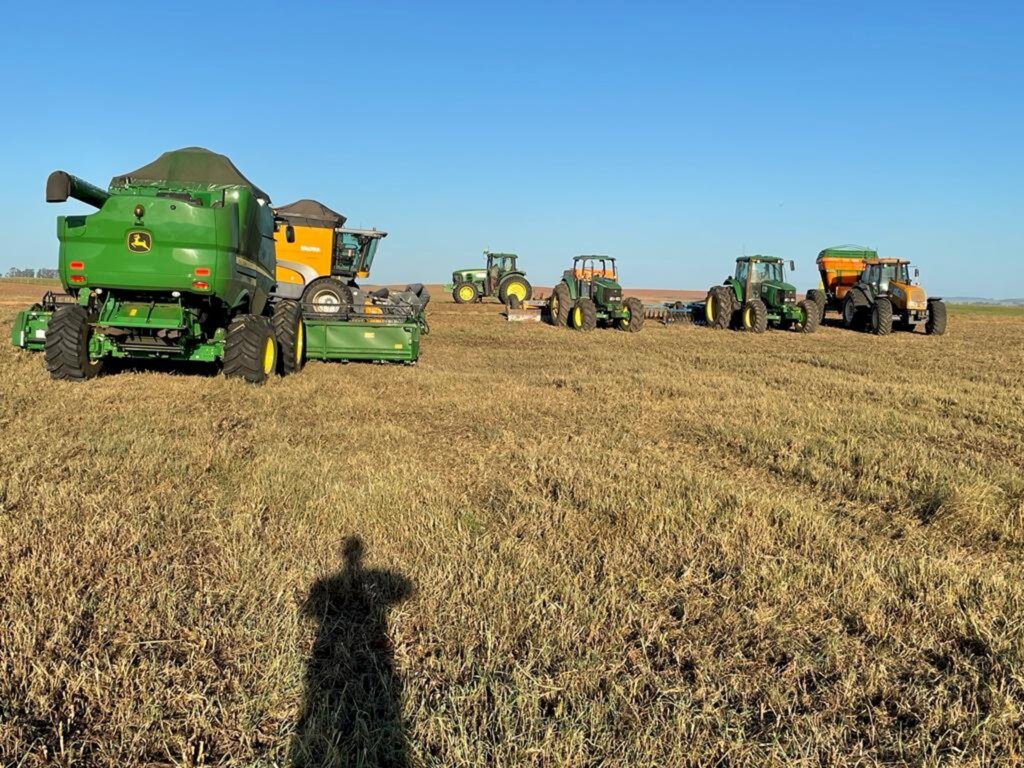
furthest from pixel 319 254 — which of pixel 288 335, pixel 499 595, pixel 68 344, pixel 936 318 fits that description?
pixel 936 318

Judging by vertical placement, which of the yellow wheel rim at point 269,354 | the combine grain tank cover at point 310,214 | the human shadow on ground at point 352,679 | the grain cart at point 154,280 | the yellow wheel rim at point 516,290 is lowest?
the human shadow on ground at point 352,679

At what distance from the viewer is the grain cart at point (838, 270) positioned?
77.7 ft

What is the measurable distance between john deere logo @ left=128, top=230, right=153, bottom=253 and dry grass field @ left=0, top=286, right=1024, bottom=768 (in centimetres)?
219

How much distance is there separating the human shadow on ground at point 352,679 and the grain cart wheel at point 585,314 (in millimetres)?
16968

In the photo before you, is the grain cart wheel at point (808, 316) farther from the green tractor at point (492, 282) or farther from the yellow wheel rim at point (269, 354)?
the yellow wheel rim at point (269, 354)

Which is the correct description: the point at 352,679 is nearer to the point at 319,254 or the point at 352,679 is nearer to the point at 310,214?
the point at 319,254

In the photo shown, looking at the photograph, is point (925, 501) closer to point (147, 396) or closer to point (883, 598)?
point (883, 598)

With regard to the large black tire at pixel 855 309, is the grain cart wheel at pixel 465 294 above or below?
above

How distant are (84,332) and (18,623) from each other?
627 cm

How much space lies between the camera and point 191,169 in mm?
11305

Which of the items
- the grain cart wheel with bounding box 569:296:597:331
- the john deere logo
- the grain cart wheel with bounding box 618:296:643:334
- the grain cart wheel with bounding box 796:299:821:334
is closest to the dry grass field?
the john deere logo

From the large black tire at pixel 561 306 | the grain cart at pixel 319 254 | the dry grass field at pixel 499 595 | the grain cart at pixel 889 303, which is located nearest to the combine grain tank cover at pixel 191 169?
the grain cart at pixel 319 254

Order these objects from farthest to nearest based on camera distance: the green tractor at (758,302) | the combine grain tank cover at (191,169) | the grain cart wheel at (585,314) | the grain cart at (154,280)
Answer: the green tractor at (758,302) < the grain cart wheel at (585,314) < the combine grain tank cover at (191,169) < the grain cart at (154,280)

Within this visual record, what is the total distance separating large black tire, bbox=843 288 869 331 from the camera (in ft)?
68.8
